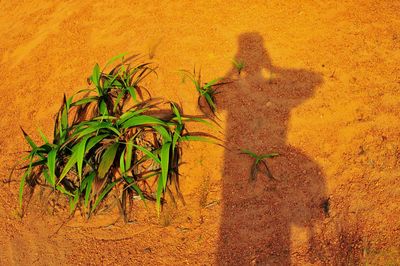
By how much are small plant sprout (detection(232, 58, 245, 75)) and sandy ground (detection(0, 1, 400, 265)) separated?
34 mm

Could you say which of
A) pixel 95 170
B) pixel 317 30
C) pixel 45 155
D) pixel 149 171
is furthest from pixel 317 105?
pixel 45 155

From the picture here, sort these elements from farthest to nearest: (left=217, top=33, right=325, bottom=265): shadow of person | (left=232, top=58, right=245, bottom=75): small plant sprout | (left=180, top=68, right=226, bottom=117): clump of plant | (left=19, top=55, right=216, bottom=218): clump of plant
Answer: (left=232, top=58, right=245, bottom=75): small plant sprout
(left=180, top=68, right=226, bottom=117): clump of plant
(left=19, top=55, right=216, bottom=218): clump of plant
(left=217, top=33, right=325, bottom=265): shadow of person

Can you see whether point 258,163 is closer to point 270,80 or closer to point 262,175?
point 262,175

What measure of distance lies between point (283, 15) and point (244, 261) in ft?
5.82

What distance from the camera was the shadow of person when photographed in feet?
6.23

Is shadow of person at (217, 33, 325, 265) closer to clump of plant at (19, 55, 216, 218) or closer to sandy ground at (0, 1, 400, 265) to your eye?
sandy ground at (0, 1, 400, 265)

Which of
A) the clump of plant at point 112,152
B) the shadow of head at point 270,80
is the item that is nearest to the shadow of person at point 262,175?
the shadow of head at point 270,80

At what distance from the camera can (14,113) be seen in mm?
2682

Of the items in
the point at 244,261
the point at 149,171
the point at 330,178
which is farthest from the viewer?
the point at 149,171

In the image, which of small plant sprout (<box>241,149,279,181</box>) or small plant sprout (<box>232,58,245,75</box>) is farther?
small plant sprout (<box>232,58,245,75</box>)

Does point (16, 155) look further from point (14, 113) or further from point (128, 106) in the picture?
point (128, 106)

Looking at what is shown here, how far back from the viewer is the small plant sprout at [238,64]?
8.34 ft

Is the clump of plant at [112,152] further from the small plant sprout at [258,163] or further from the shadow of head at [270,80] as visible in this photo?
the shadow of head at [270,80]

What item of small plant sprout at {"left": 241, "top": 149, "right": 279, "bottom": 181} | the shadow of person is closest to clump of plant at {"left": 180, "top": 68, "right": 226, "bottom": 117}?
the shadow of person
